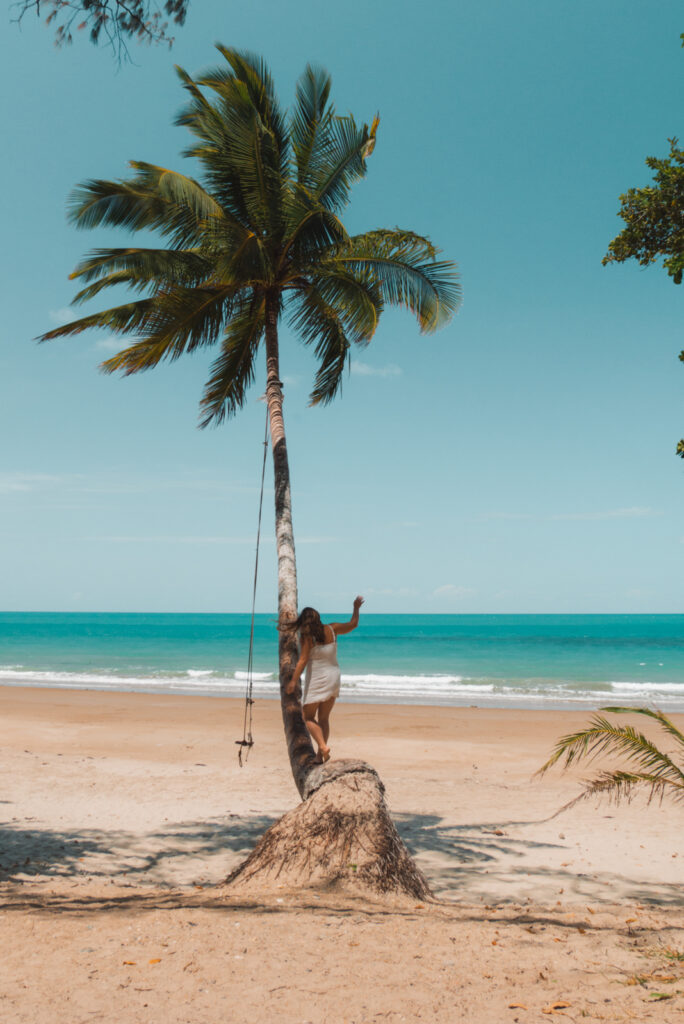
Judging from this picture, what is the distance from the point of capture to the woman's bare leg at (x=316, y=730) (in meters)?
6.80

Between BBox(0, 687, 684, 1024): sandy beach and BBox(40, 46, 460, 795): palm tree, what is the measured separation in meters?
3.96

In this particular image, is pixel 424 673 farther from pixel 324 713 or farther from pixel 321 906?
pixel 321 906

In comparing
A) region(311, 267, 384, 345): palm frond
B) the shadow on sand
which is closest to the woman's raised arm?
the shadow on sand

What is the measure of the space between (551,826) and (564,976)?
15.6 ft

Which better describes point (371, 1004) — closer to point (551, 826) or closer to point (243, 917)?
point (243, 917)

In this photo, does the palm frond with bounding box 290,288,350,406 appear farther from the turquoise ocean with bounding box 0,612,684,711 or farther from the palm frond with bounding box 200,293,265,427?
the turquoise ocean with bounding box 0,612,684,711

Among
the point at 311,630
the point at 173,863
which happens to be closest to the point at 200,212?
the point at 311,630

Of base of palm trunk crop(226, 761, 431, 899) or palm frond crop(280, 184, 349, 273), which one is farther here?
palm frond crop(280, 184, 349, 273)

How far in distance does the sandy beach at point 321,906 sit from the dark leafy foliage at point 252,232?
227 inches

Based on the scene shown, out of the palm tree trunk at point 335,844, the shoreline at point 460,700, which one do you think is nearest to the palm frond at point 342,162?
the palm tree trunk at point 335,844

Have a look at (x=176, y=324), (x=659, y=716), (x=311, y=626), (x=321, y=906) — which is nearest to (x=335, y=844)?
(x=321, y=906)

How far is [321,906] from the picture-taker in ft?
16.6

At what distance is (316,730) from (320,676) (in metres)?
0.52

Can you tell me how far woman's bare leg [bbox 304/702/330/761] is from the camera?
680 centimetres
